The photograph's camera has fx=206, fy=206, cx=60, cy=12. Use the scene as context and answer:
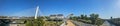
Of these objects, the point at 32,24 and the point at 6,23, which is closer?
the point at 32,24

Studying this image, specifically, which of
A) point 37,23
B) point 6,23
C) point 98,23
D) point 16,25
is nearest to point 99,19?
point 98,23

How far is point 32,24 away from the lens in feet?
20.4

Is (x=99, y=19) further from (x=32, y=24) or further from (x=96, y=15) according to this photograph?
(x=32, y=24)

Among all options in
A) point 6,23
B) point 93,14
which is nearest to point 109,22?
point 93,14

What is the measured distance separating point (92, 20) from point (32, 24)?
77.1 inches

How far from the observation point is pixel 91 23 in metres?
6.62

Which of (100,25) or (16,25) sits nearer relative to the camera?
(100,25)

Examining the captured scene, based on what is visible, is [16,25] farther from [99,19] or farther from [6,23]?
[99,19]

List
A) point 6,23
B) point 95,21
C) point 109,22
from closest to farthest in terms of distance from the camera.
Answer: point 109,22 < point 95,21 < point 6,23

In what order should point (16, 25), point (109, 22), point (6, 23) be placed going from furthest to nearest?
1. point (6, 23)
2. point (16, 25)
3. point (109, 22)

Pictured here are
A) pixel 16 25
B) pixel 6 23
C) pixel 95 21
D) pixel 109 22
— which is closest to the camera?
pixel 109 22

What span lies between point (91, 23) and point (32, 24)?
1886mm

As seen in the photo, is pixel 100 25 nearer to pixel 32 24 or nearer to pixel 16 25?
pixel 32 24

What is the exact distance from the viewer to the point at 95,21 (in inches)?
260
